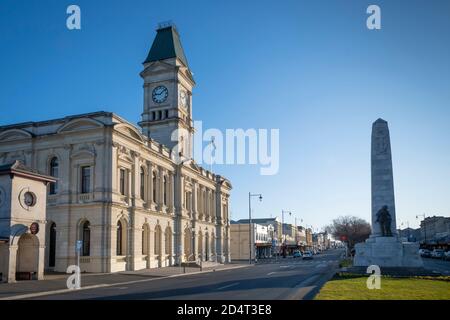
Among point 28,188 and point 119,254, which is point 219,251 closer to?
point 119,254

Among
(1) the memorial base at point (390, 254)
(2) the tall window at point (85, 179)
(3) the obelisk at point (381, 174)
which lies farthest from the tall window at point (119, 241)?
(3) the obelisk at point (381, 174)

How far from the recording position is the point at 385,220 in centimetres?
3300

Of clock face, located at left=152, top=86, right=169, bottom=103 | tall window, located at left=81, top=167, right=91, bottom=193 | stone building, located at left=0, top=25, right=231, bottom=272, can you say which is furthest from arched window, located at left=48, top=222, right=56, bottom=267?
clock face, located at left=152, top=86, right=169, bottom=103

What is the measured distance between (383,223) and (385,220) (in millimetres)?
276

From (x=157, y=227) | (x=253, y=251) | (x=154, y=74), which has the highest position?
(x=154, y=74)

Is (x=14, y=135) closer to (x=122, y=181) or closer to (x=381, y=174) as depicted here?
(x=122, y=181)

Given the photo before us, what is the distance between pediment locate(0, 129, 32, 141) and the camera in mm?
44969

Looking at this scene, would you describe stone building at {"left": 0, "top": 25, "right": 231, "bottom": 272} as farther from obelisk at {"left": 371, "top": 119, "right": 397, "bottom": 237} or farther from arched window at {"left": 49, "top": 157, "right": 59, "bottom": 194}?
obelisk at {"left": 371, "top": 119, "right": 397, "bottom": 237}

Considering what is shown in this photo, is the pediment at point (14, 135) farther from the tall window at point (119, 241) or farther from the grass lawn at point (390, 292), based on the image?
the grass lawn at point (390, 292)

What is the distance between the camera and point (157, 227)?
52125 mm

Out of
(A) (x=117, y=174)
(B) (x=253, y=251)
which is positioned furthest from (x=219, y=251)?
(A) (x=117, y=174)

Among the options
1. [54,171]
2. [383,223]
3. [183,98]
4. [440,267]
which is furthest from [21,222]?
[183,98]

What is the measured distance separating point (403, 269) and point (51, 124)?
34.2 m

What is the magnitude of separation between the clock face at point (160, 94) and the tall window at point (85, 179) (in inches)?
868
